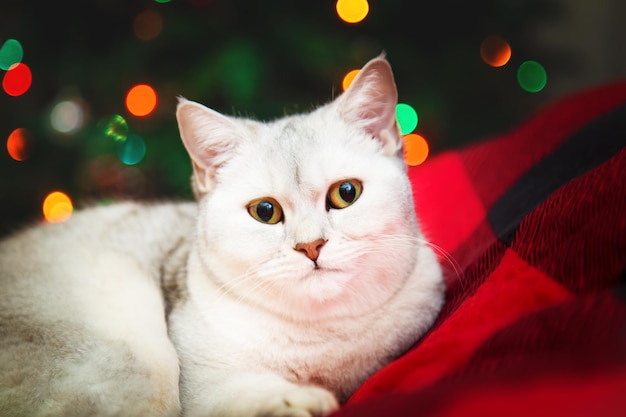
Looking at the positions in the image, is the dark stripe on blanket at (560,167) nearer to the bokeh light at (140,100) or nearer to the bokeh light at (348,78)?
the bokeh light at (348,78)

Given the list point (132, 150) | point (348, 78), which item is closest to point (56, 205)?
point (132, 150)

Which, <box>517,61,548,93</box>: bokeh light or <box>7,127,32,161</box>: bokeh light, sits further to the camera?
<box>517,61,548,93</box>: bokeh light

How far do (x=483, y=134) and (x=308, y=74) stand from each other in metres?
1.09

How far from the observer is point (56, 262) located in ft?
4.34

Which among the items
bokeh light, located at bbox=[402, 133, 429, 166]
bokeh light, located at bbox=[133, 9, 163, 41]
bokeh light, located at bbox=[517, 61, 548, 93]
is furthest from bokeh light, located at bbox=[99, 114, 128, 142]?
bokeh light, located at bbox=[517, 61, 548, 93]

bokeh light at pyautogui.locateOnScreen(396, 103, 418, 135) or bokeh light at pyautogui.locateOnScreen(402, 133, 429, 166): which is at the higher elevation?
bokeh light at pyautogui.locateOnScreen(396, 103, 418, 135)

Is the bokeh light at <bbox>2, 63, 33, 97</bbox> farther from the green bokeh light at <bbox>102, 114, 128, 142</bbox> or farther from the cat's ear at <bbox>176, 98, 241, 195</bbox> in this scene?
the cat's ear at <bbox>176, 98, 241, 195</bbox>

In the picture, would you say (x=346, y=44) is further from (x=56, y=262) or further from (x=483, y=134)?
(x=56, y=262)

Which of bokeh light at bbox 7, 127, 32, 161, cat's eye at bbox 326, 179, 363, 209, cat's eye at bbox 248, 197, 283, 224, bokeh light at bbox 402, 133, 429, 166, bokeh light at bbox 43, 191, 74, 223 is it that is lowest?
bokeh light at bbox 43, 191, 74, 223

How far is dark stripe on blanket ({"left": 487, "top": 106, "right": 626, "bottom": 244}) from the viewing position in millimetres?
1331

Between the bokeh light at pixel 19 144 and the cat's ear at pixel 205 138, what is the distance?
1.57 m

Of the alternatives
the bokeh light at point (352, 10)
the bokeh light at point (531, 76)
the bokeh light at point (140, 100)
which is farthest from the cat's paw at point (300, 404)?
the bokeh light at point (531, 76)

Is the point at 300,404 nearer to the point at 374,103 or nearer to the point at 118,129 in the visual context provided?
the point at 374,103

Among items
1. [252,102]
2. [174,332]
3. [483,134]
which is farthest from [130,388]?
[483,134]
